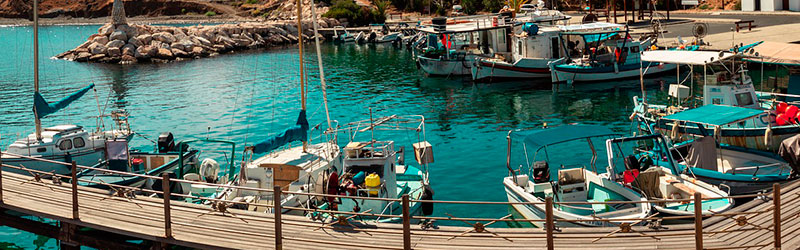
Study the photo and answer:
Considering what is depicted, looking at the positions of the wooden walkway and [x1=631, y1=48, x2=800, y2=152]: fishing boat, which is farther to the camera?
[x1=631, y1=48, x2=800, y2=152]: fishing boat

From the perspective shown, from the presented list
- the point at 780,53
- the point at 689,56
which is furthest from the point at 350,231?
the point at 780,53

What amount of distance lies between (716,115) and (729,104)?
5.23m

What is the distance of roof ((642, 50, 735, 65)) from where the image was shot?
3158 centimetres

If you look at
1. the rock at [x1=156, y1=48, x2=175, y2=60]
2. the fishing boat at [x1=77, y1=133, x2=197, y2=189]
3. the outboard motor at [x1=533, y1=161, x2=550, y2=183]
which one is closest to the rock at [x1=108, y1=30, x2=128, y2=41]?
the rock at [x1=156, y1=48, x2=175, y2=60]

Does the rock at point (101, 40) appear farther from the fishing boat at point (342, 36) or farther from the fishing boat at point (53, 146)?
the fishing boat at point (53, 146)

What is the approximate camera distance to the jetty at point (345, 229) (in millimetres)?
17375

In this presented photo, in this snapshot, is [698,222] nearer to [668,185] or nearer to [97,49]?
[668,185]

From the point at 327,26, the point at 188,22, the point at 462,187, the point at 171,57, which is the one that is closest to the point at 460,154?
the point at 462,187

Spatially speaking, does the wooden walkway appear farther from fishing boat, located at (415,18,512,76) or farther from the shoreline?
the shoreline

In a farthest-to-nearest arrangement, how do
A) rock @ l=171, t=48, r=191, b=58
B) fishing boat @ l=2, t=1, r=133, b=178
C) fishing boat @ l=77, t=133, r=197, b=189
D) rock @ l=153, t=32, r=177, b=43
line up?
rock @ l=153, t=32, r=177, b=43, rock @ l=171, t=48, r=191, b=58, fishing boat @ l=2, t=1, r=133, b=178, fishing boat @ l=77, t=133, r=197, b=189

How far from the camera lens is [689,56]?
3309 cm

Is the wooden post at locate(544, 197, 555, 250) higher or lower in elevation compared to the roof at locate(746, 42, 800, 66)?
lower

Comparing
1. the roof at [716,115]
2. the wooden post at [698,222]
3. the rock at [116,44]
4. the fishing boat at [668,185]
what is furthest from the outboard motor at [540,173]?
the rock at [116,44]

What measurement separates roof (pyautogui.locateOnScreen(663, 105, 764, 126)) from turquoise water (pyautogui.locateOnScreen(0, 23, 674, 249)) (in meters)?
7.17
